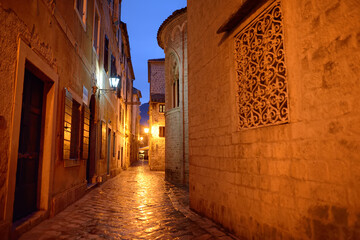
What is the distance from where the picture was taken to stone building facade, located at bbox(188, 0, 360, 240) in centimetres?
236

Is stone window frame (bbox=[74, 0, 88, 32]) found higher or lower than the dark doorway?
higher

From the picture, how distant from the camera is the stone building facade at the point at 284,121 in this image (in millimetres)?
2363

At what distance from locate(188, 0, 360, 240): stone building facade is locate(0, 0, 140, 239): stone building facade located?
127 inches

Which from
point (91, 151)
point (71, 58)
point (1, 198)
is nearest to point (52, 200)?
point (1, 198)

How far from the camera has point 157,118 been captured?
2245 cm

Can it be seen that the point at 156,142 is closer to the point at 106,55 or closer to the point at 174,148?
the point at 174,148

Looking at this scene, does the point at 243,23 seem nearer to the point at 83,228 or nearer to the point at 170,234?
the point at 170,234

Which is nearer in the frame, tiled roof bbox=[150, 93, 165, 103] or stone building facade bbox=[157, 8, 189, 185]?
stone building facade bbox=[157, 8, 189, 185]

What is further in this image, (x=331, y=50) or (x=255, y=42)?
(x=255, y=42)

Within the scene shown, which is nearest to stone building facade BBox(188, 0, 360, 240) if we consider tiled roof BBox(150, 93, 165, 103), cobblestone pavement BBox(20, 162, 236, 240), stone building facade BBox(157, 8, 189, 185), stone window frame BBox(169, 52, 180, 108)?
cobblestone pavement BBox(20, 162, 236, 240)

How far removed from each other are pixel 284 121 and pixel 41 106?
458 centimetres

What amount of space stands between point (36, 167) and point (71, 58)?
292 cm

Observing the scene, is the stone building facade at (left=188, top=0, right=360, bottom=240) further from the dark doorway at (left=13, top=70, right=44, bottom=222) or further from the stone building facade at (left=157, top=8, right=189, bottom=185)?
the stone building facade at (left=157, top=8, right=189, bottom=185)

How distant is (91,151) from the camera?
995cm
